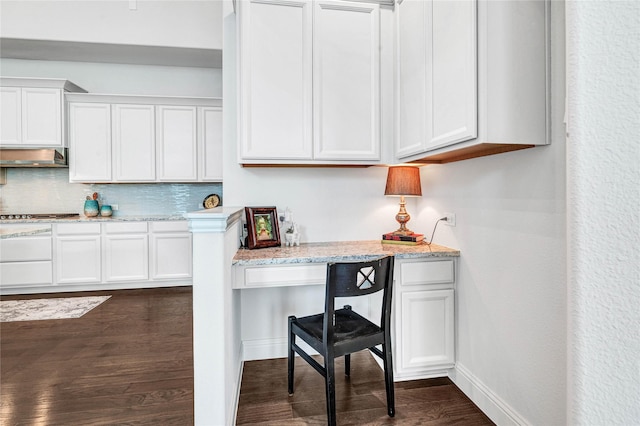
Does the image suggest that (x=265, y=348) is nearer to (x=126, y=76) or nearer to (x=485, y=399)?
(x=485, y=399)

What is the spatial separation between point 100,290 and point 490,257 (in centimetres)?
447

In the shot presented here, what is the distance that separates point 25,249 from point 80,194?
3.13ft

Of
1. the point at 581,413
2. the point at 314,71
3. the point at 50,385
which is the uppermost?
the point at 314,71

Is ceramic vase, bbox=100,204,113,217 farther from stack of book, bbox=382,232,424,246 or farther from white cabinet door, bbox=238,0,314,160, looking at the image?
stack of book, bbox=382,232,424,246

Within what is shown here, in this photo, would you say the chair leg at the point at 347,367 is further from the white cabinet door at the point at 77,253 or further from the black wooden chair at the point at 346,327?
the white cabinet door at the point at 77,253

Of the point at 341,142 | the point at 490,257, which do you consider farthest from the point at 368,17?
the point at 490,257

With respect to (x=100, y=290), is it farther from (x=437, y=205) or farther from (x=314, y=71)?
(x=437, y=205)

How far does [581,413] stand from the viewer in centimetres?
46

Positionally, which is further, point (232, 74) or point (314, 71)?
point (232, 74)

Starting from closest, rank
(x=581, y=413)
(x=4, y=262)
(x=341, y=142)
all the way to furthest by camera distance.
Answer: (x=581, y=413), (x=341, y=142), (x=4, y=262)

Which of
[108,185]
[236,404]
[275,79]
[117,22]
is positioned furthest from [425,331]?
[117,22]

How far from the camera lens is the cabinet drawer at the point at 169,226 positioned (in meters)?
4.36

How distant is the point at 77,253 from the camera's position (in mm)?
4207

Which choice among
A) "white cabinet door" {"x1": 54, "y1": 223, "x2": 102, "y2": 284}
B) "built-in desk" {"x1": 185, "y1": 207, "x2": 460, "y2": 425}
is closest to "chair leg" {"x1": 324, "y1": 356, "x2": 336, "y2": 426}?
"built-in desk" {"x1": 185, "y1": 207, "x2": 460, "y2": 425}
